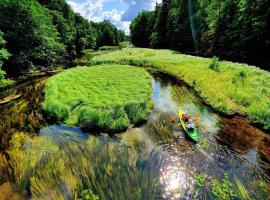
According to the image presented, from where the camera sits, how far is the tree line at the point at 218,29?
42.6 metres

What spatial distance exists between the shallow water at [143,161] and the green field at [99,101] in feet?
3.65

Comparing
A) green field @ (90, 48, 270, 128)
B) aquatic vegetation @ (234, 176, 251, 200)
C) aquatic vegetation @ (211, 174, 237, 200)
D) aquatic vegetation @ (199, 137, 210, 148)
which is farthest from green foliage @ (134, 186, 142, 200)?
green field @ (90, 48, 270, 128)

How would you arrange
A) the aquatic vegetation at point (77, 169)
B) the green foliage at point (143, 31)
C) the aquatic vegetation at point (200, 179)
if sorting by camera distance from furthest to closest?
the green foliage at point (143, 31), the aquatic vegetation at point (200, 179), the aquatic vegetation at point (77, 169)

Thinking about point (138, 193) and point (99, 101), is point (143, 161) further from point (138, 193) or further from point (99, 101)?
point (99, 101)

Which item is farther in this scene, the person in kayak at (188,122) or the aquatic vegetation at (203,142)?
the person in kayak at (188,122)

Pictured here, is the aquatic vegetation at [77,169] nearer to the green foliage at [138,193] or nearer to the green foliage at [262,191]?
the green foliage at [138,193]

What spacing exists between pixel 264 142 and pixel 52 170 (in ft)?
47.4

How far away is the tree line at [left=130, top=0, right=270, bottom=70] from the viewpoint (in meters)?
42.6

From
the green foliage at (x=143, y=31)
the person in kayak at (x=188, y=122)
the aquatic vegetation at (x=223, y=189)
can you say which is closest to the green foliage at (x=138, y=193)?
the aquatic vegetation at (x=223, y=189)

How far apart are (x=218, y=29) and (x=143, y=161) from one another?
48235 millimetres

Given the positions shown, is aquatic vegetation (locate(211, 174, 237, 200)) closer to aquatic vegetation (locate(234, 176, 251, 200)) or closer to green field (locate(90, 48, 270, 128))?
aquatic vegetation (locate(234, 176, 251, 200))

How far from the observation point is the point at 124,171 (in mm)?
12789

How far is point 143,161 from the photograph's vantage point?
1388 cm

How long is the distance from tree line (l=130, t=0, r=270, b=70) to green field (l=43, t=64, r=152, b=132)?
23.6 metres
